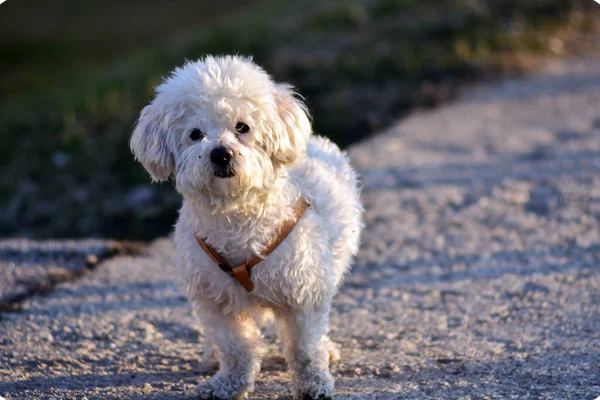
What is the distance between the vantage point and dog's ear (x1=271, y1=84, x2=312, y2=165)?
4.02 metres

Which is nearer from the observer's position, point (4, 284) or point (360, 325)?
point (360, 325)

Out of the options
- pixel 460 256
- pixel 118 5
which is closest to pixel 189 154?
pixel 460 256

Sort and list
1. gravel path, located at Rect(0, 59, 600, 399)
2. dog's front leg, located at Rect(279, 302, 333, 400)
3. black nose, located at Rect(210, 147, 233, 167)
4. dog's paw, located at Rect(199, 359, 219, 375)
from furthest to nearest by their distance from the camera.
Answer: dog's paw, located at Rect(199, 359, 219, 375)
gravel path, located at Rect(0, 59, 600, 399)
dog's front leg, located at Rect(279, 302, 333, 400)
black nose, located at Rect(210, 147, 233, 167)

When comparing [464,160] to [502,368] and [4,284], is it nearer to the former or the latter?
[502,368]

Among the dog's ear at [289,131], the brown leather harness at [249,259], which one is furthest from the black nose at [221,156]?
the brown leather harness at [249,259]

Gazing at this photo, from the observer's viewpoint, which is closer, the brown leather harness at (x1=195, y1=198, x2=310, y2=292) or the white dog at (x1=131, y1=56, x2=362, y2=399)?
the white dog at (x1=131, y1=56, x2=362, y2=399)

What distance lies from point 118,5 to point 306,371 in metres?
22.7

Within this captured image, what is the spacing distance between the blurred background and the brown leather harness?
14.3 ft

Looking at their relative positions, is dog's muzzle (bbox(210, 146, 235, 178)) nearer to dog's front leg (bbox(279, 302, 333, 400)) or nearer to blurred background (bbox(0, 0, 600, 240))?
dog's front leg (bbox(279, 302, 333, 400))

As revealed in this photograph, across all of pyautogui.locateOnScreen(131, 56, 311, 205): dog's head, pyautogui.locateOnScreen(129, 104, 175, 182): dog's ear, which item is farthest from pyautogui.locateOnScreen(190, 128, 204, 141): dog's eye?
pyautogui.locateOnScreen(129, 104, 175, 182): dog's ear

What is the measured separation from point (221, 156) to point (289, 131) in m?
0.47

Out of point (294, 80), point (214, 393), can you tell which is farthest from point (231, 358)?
point (294, 80)

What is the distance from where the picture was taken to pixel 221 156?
377 centimetres

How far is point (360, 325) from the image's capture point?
5.30 metres
